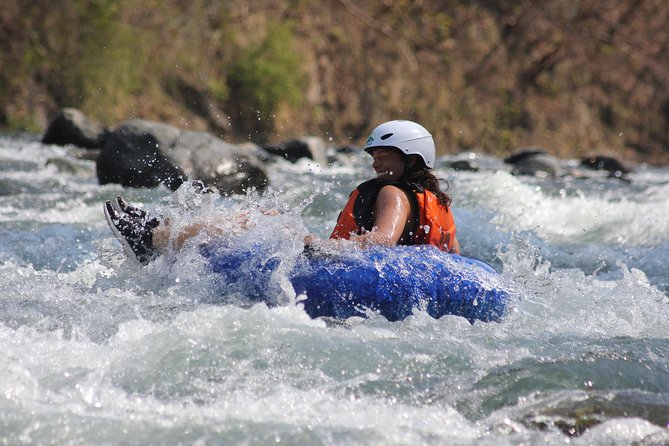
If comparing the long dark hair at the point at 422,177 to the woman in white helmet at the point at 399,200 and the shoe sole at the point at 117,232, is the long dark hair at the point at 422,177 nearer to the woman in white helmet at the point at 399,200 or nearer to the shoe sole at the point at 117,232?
the woman in white helmet at the point at 399,200

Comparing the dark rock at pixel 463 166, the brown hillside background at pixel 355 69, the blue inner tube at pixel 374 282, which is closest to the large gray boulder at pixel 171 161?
the blue inner tube at pixel 374 282

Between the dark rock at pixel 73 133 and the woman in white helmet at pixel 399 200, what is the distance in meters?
8.02

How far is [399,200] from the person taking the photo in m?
5.28

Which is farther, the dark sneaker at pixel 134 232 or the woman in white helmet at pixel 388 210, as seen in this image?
the dark sneaker at pixel 134 232

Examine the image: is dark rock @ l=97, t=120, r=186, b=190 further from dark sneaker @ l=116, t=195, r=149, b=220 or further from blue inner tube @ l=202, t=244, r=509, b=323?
blue inner tube @ l=202, t=244, r=509, b=323

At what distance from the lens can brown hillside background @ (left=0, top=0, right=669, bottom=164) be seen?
1465 cm

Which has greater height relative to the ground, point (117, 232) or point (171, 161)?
point (117, 232)

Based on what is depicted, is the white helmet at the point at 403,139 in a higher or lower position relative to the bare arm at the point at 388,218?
higher

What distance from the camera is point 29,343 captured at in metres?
4.25

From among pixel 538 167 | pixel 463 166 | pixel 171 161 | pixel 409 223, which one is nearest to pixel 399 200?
pixel 409 223

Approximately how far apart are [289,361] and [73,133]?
9.39m

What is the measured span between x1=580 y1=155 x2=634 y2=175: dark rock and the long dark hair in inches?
398

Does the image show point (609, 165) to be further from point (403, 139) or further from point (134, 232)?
point (134, 232)

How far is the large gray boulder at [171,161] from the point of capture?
9.58m
